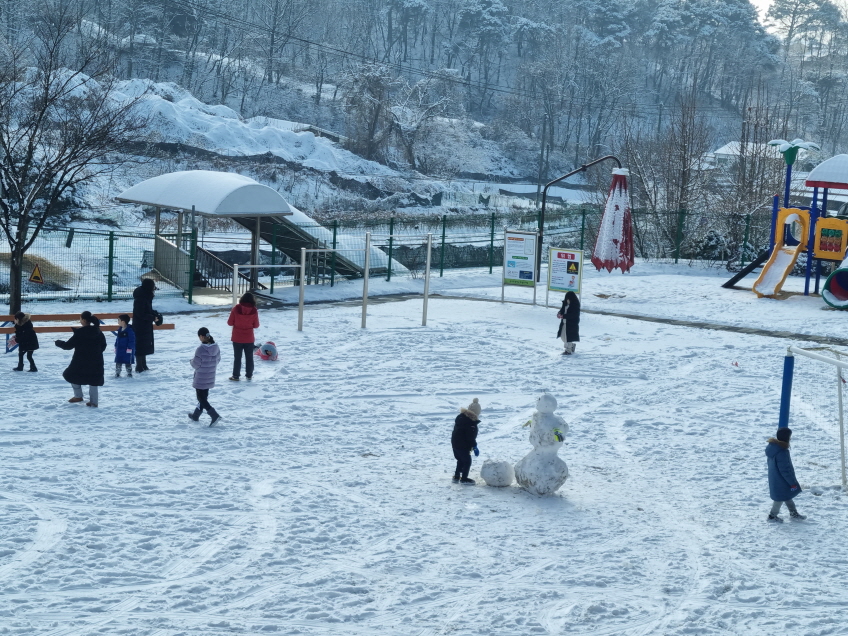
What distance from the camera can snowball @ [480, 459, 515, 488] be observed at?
403 inches

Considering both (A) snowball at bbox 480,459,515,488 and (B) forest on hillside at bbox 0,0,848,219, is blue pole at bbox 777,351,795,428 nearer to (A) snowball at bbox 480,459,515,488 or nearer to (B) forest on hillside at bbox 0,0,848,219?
(A) snowball at bbox 480,459,515,488

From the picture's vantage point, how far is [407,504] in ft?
31.7

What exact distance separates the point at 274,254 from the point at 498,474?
14593 millimetres

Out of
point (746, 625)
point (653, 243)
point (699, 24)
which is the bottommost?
point (746, 625)

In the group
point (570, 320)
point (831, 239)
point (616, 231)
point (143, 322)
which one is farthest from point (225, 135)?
point (143, 322)

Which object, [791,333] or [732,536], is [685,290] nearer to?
[791,333]

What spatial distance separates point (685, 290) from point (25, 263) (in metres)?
16.7

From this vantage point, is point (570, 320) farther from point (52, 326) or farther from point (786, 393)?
point (52, 326)

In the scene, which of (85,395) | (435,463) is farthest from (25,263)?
(435,463)

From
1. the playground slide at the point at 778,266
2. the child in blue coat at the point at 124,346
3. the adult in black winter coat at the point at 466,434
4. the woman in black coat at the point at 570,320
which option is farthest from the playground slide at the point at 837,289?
the child in blue coat at the point at 124,346

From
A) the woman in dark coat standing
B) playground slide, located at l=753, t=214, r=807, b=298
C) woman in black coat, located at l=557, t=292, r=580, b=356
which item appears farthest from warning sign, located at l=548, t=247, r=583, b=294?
the woman in dark coat standing

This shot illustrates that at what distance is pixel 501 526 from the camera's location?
913 centimetres

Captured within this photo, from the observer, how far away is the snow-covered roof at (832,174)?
23078mm

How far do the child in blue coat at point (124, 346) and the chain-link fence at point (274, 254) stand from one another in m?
5.63
